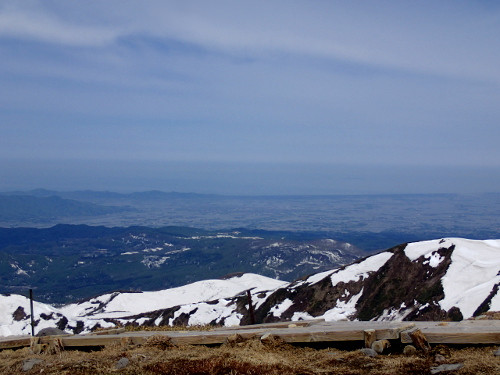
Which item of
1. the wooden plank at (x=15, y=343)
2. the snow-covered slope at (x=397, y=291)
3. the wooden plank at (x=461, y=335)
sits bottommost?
the snow-covered slope at (x=397, y=291)

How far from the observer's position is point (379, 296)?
75500mm

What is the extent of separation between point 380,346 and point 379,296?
64.7m

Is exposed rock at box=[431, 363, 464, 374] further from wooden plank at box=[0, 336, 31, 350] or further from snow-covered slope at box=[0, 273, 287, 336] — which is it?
snow-covered slope at box=[0, 273, 287, 336]

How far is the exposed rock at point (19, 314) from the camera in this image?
371 feet

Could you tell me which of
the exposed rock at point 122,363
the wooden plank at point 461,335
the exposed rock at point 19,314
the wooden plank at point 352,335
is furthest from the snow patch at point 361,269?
the exposed rock at point 122,363

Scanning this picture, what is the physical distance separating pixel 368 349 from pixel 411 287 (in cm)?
6305

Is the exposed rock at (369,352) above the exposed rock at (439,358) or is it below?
below

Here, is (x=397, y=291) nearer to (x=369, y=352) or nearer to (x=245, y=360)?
(x=369, y=352)

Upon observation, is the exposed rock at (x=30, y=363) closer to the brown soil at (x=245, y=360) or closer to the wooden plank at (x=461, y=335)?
the brown soil at (x=245, y=360)

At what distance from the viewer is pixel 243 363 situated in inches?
516

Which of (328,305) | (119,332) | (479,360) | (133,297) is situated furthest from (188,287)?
(479,360)

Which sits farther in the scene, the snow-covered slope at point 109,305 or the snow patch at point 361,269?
the snow-covered slope at point 109,305

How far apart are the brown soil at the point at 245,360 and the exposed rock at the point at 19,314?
105834 mm

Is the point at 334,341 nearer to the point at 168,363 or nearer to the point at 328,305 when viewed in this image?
the point at 168,363
